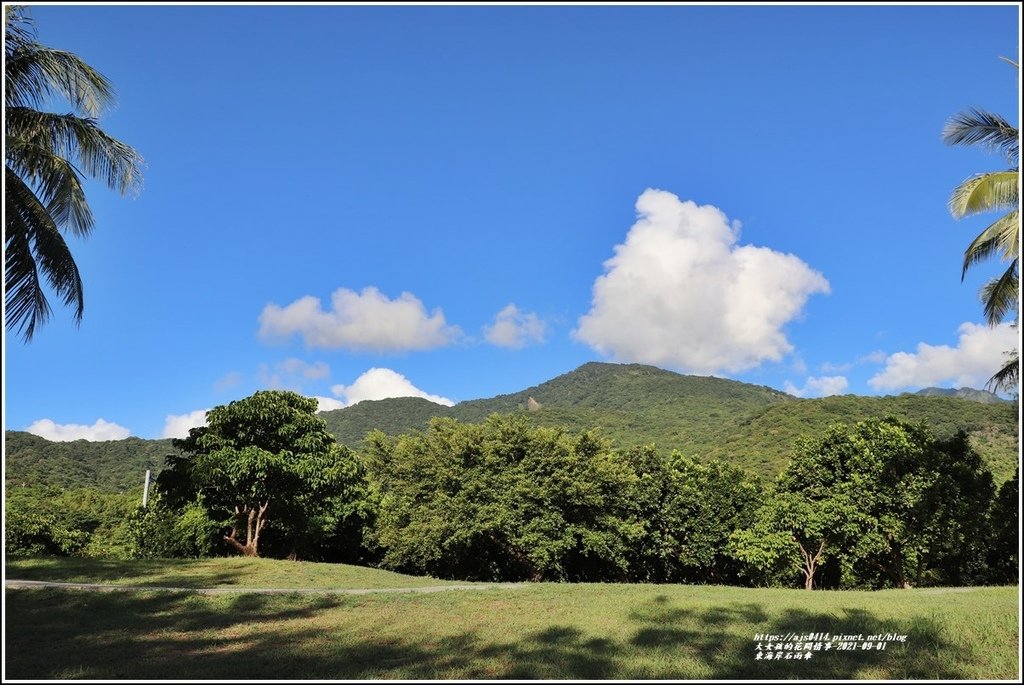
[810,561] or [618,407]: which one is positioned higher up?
[618,407]

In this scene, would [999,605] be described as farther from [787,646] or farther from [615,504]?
[615,504]

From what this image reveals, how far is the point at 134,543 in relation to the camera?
28656 mm

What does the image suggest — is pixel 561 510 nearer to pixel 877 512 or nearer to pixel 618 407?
pixel 877 512

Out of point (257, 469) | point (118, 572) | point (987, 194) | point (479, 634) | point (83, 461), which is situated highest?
point (987, 194)

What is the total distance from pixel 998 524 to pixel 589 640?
2574 cm

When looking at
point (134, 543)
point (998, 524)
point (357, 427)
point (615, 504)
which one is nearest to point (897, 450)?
point (998, 524)

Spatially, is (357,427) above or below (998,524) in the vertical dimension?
above

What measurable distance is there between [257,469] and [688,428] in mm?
64242

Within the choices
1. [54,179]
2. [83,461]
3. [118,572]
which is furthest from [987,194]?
[83,461]

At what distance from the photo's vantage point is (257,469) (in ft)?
75.7

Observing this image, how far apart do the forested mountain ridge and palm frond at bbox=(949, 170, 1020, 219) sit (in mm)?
24568

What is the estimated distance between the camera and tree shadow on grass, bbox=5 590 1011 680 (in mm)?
7371

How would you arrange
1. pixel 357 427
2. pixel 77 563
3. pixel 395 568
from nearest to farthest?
pixel 77 563
pixel 395 568
pixel 357 427

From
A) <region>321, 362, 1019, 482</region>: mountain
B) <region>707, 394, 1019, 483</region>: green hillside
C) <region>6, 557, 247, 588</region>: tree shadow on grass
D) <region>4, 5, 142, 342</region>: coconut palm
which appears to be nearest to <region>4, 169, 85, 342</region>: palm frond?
<region>4, 5, 142, 342</region>: coconut palm
